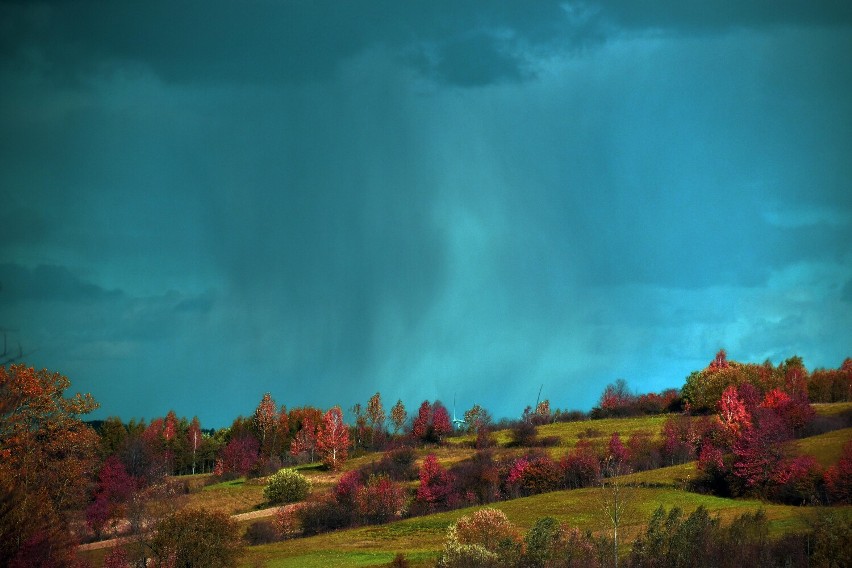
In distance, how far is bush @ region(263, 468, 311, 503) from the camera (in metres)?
123

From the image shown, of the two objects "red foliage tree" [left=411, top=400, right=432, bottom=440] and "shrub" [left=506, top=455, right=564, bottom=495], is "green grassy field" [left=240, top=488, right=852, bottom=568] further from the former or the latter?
"red foliage tree" [left=411, top=400, right=432, bottom=440]

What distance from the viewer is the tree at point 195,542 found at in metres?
68.4

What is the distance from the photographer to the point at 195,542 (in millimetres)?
68500

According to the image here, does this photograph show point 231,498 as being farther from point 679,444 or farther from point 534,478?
point 679,444

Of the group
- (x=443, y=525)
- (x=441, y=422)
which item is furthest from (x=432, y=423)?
(x=443, y=525)

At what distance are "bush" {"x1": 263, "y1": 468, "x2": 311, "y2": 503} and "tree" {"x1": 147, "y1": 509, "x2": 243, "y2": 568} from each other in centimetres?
5295

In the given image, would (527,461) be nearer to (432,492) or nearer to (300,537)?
(432,492)

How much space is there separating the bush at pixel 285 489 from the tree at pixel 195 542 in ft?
174

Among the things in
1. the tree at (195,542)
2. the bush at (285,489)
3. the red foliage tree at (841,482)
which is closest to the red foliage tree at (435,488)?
the bush at (285,489)

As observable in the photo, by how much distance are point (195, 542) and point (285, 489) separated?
181 ft

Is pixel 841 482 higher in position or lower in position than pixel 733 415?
lower

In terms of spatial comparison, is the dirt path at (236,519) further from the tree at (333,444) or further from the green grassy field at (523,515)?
the tree at (333,444)

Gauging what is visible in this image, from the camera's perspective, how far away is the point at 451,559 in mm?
59156

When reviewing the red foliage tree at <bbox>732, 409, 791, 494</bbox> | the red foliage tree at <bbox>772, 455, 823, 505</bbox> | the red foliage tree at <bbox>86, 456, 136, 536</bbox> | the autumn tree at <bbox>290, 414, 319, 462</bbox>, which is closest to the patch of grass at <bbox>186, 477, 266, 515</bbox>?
the red foliage tree at <bbox>86, 456, 136, 536</bbox>
